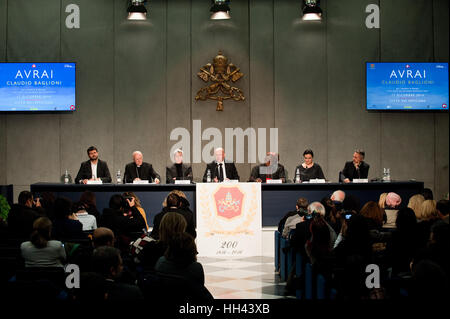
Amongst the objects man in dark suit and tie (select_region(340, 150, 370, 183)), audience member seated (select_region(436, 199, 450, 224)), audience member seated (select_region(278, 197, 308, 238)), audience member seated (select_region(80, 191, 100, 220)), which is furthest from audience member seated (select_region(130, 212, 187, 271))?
man in dark suit and tie (select_region(340, 150, 370, 183))

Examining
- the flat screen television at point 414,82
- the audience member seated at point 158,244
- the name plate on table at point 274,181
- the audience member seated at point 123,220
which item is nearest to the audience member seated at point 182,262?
the audience member seated at point 158,244

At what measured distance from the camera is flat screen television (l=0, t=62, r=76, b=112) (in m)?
10.4

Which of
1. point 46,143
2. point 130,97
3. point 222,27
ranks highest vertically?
point 222,27

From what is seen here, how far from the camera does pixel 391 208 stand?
18.9 ft

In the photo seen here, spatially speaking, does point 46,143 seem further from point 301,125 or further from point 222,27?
point 301,125

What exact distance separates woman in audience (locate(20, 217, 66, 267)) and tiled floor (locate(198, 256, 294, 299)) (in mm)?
1914

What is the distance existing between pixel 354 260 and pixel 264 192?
497 cm

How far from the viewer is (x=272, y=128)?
10734 millimetres

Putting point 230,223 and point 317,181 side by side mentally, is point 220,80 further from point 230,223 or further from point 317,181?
point 230,223

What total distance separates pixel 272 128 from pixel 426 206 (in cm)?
592

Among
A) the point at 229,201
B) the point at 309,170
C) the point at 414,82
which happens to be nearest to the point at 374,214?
the point at 229,201

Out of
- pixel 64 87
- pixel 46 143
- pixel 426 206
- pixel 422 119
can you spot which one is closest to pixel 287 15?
pixel 422 119

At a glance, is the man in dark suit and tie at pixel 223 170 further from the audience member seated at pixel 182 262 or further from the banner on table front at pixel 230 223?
the audience member seated at pixel 182 262

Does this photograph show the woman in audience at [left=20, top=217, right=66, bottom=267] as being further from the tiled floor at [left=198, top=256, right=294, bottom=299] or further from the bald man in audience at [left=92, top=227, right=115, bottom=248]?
the tiled floor at [left=198, top=256, right=294, bottom=299]
